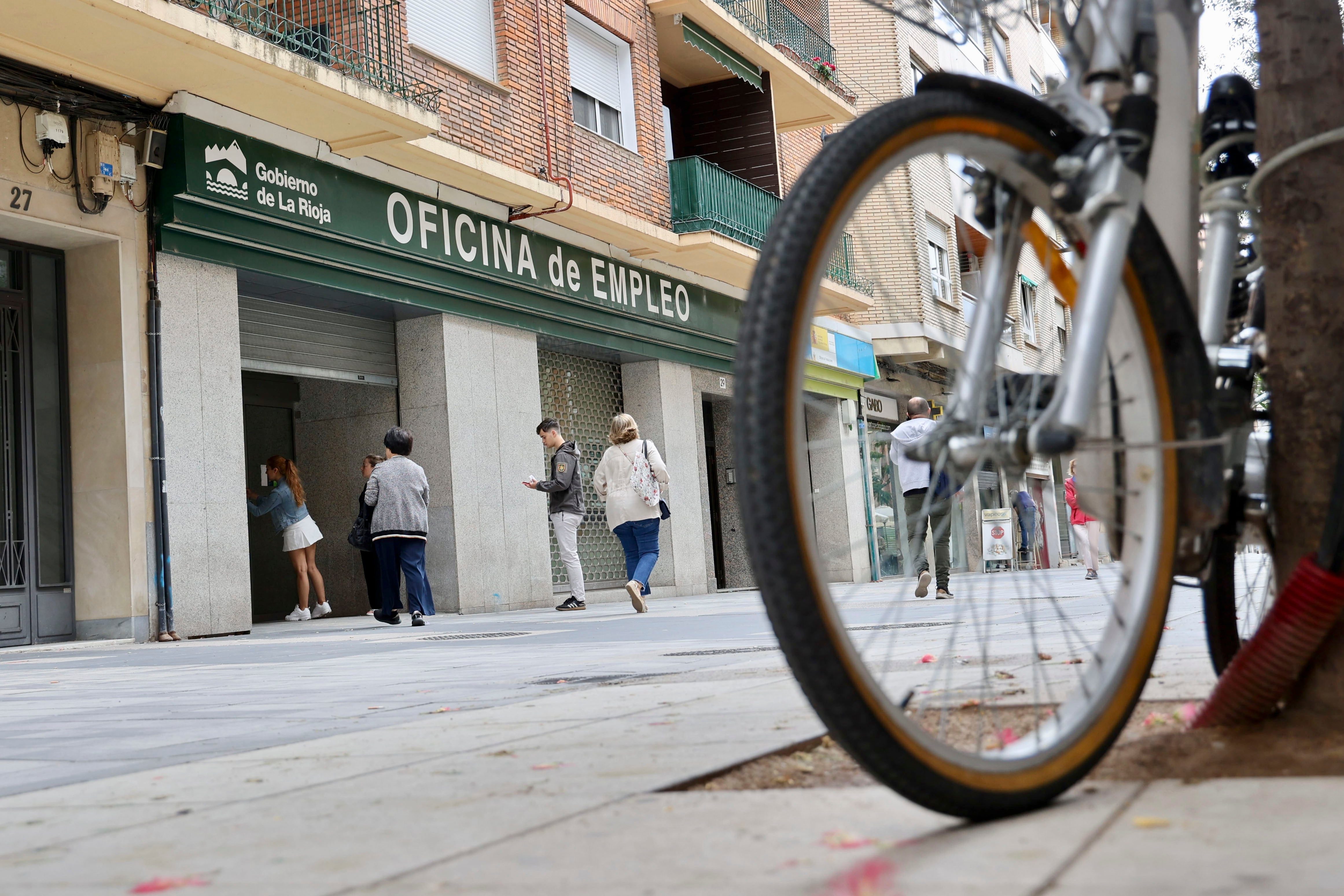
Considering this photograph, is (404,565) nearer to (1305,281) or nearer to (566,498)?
(566,498)

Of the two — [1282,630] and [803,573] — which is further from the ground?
[803,573]

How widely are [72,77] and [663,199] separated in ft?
30.6

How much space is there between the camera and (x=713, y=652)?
6504mm

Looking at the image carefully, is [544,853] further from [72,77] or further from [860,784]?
[72,77]

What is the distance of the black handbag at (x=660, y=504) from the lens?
1338 cm

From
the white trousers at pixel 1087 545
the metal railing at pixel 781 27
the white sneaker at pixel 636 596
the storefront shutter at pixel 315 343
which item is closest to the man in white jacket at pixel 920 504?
the white sneaker at pixel 636 596

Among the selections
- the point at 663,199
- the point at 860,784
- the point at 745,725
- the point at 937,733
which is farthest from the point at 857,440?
the point at 663,199

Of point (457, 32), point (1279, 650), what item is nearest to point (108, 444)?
point (457, 32)

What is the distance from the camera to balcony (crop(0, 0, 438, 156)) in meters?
10.2

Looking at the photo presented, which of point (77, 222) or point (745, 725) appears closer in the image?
point (745, 725)

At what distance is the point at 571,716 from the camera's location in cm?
382

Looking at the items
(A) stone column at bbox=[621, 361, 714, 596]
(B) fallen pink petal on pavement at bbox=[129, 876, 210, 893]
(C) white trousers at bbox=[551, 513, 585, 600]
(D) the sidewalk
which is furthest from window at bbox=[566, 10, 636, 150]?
(B) fallen pink petal on pavement at bbox=[129, 876, 210, 893]

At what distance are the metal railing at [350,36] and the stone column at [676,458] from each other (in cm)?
563

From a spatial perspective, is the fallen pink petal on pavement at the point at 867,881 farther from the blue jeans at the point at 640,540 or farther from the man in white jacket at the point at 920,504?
the blue jeans at the point at 640,540
